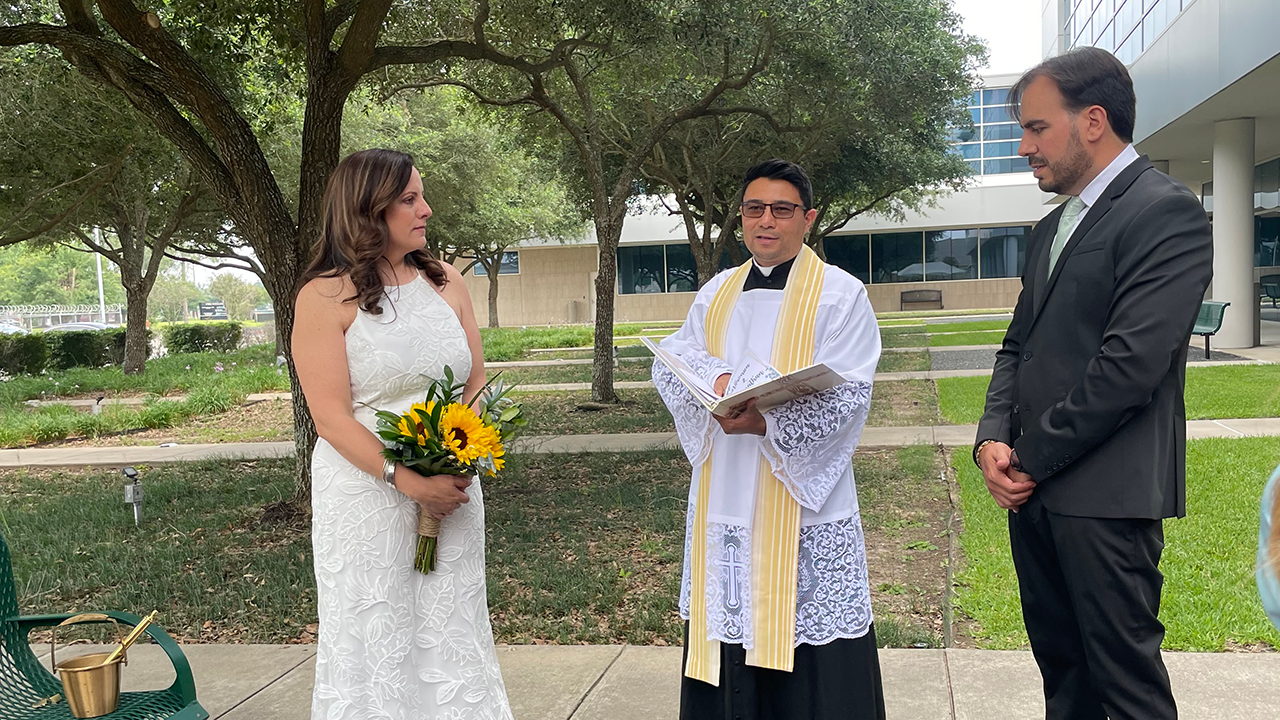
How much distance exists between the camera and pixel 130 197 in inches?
869

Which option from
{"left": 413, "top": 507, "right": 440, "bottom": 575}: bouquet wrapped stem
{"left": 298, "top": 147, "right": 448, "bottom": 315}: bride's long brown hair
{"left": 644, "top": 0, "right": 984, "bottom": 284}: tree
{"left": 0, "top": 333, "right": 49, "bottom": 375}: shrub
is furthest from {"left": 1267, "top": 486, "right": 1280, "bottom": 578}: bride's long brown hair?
{"left": 0, "top": 333, "right": 49, "bottom": 375}: shrub

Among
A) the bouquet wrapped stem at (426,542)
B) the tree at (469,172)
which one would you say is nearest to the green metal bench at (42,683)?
the bouquet wrapped stem at (426,542)

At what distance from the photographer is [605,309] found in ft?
45.9

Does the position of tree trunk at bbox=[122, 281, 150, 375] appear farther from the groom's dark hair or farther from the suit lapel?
the suit lapel

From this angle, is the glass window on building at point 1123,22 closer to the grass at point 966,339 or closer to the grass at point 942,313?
the grass at point 966,339

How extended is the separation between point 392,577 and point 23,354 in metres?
27.3

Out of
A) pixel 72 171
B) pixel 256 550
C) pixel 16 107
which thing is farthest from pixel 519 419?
pixel 72 171

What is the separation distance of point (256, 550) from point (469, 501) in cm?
472

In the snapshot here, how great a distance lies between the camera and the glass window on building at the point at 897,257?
44594mm

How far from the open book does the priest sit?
0.05 meters

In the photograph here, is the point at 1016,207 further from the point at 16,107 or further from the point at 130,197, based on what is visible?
the point at 16,107

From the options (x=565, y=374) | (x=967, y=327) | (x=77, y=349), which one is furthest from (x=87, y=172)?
(x=967, y=327)

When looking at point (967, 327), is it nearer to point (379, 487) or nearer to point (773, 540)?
point (773, 540)

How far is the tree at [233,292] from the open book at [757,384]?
102667 mm
